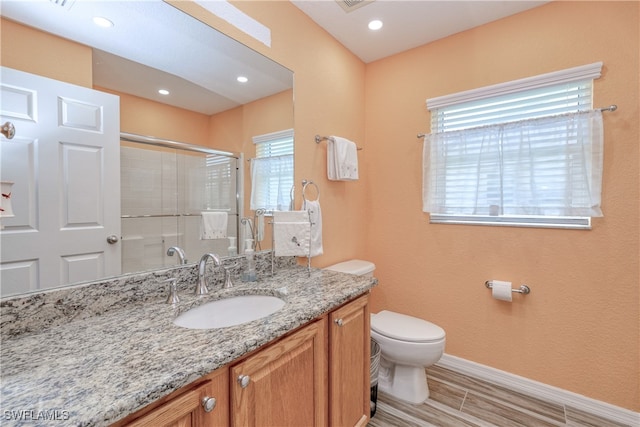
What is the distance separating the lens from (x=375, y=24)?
202cm

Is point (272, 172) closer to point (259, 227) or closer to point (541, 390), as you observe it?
point (259, 227)

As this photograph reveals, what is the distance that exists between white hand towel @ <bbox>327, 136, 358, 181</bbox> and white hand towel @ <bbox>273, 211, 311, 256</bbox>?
1.69 feet

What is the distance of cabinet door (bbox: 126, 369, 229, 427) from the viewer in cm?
65

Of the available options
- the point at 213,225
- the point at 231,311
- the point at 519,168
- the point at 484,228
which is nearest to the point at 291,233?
the point at 213,225

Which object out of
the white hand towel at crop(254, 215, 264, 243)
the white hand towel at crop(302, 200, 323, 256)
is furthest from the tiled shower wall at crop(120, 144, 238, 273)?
the white hand towel at crop(302, 200, 323, 256)

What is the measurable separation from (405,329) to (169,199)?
62.5 inches

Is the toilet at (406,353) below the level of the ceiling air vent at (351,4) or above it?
below

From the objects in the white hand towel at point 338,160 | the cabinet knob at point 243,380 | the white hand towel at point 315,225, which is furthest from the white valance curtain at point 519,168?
the cabinet knob at point 243,380

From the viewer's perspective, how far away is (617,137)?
161cm

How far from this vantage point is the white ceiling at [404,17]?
183 cm

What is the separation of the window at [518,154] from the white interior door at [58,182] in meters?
1.98

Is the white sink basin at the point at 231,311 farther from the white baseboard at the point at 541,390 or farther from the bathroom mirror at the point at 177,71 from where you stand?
the white baseboard at the point at 541,390

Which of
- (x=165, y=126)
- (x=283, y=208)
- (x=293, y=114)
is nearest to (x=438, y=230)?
(x=283, y=208)

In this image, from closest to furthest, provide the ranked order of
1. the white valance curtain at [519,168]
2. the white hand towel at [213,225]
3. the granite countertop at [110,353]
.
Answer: the granite countertop at [110,353] → the white hand towel at [213,225] → the white valance curtain at [519,168]
